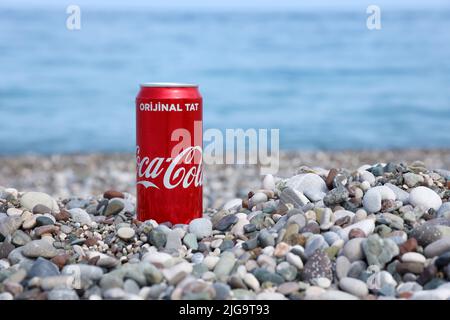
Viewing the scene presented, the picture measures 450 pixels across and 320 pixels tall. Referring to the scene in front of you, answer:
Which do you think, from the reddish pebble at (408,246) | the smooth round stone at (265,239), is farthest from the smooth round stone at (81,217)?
the reddish pebble at (408,246)

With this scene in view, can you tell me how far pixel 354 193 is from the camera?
3.61 m

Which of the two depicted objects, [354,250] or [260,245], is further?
[260,245]

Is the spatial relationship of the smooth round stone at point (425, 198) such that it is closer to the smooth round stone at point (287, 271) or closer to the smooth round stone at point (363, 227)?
the smooth round stone at point (363, 227)

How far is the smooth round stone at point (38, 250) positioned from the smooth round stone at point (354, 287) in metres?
1.41

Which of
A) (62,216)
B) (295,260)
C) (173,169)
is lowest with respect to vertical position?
(295,260)

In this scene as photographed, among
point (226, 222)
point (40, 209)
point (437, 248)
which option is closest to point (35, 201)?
point (40, 209)

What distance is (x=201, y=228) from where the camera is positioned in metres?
3.59

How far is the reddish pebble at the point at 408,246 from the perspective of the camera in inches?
118

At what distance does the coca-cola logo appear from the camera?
144 inches

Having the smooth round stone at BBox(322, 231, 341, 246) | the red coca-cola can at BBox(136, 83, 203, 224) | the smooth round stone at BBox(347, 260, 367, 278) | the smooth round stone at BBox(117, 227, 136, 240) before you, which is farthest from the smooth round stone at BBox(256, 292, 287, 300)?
the red coca-cola can at BBox(136, 83, 203, 224)

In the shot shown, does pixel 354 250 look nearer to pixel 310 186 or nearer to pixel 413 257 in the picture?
pixel 413 257

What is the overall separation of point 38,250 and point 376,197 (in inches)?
68.9
